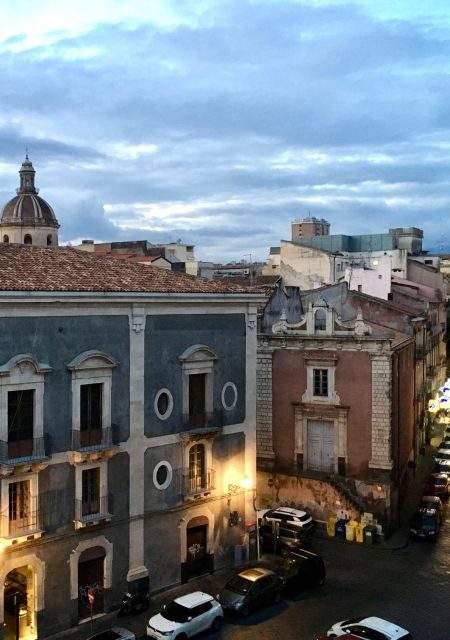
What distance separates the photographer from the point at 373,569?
33750 mm

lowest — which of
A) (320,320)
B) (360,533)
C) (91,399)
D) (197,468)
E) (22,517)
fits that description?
(360,533)

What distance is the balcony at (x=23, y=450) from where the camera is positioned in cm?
2470

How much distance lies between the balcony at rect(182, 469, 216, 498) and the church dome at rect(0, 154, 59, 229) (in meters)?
40.8

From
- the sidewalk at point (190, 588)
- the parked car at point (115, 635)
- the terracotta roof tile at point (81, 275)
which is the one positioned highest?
the terracotta roof tile at point (81, 275)

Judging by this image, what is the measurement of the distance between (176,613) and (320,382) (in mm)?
18139

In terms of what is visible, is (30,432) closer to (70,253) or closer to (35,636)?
(35,636)

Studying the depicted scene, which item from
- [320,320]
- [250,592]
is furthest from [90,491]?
[320,320]

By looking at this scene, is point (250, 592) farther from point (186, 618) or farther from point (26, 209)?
point (26, 209)

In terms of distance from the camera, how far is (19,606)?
25812 millimetres

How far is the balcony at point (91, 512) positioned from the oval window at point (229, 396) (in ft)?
25.1

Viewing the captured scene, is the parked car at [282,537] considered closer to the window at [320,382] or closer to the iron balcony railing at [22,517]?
the window at [320,382]

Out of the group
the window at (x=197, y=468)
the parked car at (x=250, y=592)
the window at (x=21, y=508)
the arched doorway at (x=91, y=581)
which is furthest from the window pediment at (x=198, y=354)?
the parked car at (x=250, y=592)

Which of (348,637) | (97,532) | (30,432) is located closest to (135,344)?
(30,432)

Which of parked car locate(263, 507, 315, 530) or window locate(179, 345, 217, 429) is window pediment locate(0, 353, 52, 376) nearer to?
window locate(179, 345, 217, 429)
